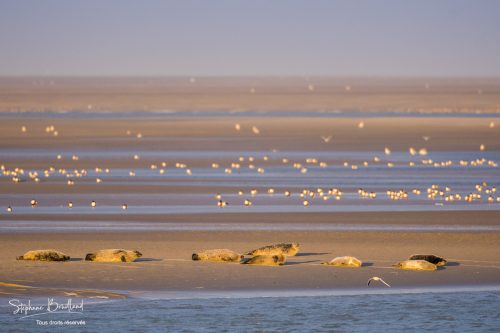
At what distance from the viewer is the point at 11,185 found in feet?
117

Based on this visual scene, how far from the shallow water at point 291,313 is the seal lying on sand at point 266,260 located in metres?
2.30

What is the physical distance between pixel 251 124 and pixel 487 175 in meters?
34.4

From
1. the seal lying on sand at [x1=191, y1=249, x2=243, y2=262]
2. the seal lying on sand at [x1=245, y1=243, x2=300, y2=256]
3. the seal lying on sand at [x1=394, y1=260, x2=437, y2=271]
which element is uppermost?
the seal lying on sand at [x1=245, y1=243, x2=300, y2=256]

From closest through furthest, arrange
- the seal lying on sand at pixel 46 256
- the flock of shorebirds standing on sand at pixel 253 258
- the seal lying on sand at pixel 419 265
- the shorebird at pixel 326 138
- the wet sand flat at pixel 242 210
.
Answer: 1. the wet sand flat at pixel 242 210
2. the seal lying on sand at pixel 419 265
3. the flock of shorebirds standing on sand at pixel 253 258
4. the seal lying on sand at pixel 46 256
5. the shorebird at pixel 326 138

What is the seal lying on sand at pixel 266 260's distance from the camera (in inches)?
781

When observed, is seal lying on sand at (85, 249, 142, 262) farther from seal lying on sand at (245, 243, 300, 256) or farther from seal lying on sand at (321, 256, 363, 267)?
seal lying on sand at (321, 256, 363, 267)

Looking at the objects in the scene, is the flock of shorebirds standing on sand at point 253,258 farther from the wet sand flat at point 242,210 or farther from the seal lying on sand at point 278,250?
the wet sand flat at point 242,210

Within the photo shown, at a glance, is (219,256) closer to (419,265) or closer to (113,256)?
(113,256)
